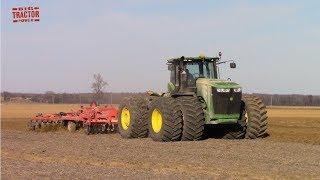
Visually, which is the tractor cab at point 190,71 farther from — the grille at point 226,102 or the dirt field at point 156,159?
the dirt field at point 156,159


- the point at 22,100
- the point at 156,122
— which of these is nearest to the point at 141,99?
the point at 156,122

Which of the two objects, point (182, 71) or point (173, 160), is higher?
point (182, 71)

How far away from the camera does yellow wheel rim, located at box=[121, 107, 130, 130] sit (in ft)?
67.2

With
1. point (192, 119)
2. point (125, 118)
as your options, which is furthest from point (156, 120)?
point (125, 118)

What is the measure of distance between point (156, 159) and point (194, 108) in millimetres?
4171

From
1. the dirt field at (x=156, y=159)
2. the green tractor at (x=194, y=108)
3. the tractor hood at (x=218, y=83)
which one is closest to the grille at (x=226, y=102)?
the green tractor at (x=194, y=108)

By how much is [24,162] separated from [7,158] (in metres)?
1.02

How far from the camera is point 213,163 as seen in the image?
12656mm

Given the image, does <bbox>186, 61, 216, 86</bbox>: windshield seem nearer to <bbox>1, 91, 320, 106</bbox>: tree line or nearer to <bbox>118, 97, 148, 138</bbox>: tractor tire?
<bbox>118, 97, 148, 138</bbox>: tractor tire

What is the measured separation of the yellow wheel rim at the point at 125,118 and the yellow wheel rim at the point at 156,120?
1.94 m

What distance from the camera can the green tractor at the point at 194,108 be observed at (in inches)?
683

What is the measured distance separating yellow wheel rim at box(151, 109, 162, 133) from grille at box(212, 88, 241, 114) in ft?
6.10

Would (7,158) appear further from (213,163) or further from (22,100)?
(22,100)

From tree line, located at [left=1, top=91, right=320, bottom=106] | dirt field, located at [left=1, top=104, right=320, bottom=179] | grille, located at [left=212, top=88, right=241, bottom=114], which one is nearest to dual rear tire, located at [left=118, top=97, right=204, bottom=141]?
dirt field, located at [left=1, top=104, right=320, bottom=179]
